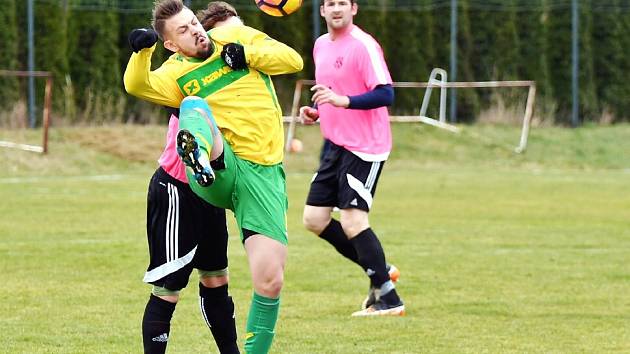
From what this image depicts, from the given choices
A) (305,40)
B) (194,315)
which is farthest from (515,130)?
(194,315)

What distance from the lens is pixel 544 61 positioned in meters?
30.2

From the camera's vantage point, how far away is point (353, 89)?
8836 millimetres

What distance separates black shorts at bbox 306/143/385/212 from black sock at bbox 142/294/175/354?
9.41 ft

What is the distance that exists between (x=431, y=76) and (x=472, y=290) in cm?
1885

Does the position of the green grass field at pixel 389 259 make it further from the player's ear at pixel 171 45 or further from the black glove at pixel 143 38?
the black glove at pixel 143 38

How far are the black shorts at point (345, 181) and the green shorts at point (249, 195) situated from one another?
9.39 feet

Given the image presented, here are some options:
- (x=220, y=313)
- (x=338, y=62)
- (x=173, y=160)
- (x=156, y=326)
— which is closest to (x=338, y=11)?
(x=338, y=62)

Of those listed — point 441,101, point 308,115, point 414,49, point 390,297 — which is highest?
point 308,115

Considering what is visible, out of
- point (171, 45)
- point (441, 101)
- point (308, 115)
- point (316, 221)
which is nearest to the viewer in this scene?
point (171, 45)

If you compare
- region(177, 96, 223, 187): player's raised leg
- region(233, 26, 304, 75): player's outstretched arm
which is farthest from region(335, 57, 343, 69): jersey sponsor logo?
region(177, 96, 223, 187): player's raised leg

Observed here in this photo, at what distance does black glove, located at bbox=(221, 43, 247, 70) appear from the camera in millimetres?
5886

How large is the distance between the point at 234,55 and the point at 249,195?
2.14 feet

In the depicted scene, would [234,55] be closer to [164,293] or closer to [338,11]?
[164,293]

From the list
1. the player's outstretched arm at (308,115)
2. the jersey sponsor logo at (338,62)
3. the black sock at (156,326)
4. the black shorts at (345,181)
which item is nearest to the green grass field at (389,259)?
the black shorts at (345,181)
